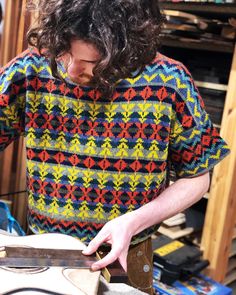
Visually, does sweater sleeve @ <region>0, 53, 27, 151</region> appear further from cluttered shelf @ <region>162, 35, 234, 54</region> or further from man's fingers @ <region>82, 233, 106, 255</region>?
cluttered shelf @ <region>162, 35, 234, 54</region>

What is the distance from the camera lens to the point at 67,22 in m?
0.72

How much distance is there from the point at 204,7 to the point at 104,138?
112cm

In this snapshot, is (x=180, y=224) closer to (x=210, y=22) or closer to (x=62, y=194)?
(x=210, y=22)

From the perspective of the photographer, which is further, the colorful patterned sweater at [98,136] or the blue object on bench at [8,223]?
the blue object on bench at [8,223]

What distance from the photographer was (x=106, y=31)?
0.71 metres

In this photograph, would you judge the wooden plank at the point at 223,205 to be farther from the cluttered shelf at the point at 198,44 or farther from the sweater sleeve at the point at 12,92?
the sweater sleeve at the point at 12,92

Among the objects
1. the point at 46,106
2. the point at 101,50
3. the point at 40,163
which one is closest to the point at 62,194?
the point at 40,163

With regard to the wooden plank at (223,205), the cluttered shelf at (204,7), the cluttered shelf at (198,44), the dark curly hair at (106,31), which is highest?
the cluttered shelf at (204,7)

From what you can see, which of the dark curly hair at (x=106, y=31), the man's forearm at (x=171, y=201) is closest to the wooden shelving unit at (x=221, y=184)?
the man's forearm at (x=171, y=201)

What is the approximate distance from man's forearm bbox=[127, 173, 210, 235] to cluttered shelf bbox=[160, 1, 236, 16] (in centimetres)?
100

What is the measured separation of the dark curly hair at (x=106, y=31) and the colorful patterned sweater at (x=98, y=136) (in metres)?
0.08

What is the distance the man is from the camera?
35.1 inches

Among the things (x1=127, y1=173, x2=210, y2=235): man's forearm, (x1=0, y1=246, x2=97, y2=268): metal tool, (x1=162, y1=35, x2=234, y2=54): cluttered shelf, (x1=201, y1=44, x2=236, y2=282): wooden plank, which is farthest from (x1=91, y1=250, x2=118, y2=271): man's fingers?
(x1=162, y1=35, x2=234, y2=54): cluttered shelf

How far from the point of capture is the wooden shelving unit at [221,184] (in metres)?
1.81
